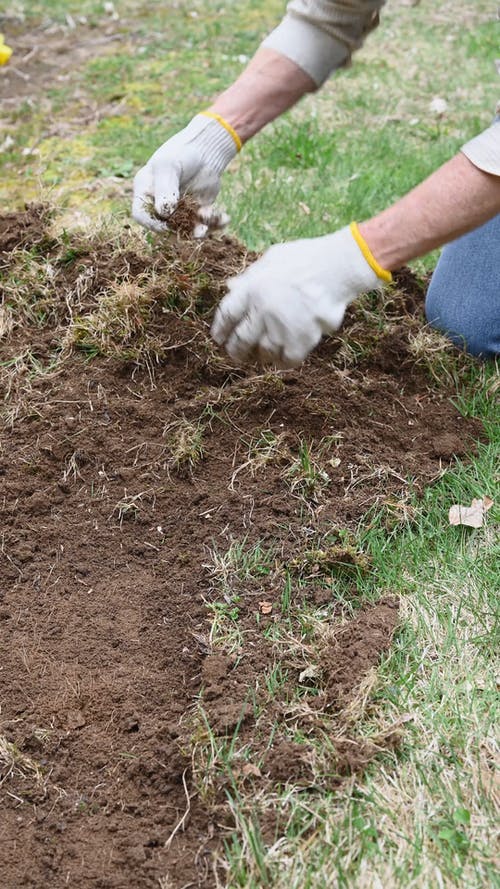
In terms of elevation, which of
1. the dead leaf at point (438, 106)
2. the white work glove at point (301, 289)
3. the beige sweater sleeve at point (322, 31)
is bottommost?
the dead leaf at point (438, 106)

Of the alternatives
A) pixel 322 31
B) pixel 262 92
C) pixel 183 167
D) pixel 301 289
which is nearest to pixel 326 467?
pixel 301 289

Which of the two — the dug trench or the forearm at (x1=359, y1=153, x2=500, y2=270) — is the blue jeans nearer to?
the dug trench

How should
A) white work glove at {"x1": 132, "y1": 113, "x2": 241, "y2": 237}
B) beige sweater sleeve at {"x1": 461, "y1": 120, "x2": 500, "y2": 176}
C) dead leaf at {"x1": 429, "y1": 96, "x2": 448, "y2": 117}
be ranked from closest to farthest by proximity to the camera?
beige sweater sleeve at {"x1": 461, "y1": 120, "x2": 500, "y2": 176}
white work glove at {"x1": 132, "y1": 113, "x2": 241, "y2": 237}
dead leaf at {"x1": 429, "y1": 96, "x2": 448, "y2": 117}

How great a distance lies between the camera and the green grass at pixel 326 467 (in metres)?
1.58

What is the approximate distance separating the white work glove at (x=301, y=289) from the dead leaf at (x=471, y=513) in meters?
0.64

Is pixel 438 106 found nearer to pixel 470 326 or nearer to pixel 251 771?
pixel 470 326

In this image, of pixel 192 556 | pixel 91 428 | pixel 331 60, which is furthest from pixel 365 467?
pixel 331 60

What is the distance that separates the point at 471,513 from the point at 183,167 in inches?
53.3

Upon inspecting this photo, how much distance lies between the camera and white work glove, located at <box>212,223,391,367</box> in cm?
192

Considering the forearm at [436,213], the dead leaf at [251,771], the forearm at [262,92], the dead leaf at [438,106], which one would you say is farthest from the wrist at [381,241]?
the dead leaf at [438,106]

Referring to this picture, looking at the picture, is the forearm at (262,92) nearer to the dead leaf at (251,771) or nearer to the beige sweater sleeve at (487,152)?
the beige sweater sleeve at (487,152)

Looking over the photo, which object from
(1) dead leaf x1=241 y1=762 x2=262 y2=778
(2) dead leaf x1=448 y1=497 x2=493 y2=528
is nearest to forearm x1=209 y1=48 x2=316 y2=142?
(2) dead leaf x1=448 y1=497 x2=493 y2=528

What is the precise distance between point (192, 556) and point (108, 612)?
0.84 feet

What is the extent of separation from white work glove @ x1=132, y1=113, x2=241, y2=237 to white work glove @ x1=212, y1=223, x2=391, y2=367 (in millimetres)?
695
